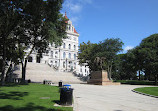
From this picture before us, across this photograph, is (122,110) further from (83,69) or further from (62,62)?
(83,69)

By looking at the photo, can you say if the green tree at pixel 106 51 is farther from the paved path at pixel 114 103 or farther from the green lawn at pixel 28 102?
the green lawn at pixel 28 102

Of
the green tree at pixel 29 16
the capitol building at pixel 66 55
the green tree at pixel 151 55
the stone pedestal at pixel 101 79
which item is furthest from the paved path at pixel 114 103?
the capitol building at pixel 66 55

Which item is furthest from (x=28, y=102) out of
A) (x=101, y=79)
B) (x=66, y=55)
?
(x=66, y=55)

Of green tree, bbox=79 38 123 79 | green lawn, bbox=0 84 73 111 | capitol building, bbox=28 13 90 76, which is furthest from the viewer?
capitol building, bbox=28 13 90 76

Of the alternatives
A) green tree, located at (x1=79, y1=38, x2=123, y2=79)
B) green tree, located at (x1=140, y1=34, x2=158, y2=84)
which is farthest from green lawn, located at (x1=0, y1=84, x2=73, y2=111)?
green tree, located at (x1=79, y1=38, x2=123, y2=79)

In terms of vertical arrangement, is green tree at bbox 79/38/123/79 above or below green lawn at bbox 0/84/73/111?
above

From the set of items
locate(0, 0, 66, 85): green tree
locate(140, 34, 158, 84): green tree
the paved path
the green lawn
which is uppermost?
locate(0, 0, 66, 85): green tree

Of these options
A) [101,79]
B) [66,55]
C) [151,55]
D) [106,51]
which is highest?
[66,55]

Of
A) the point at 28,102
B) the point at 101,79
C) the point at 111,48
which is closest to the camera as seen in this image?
the point at 28,102

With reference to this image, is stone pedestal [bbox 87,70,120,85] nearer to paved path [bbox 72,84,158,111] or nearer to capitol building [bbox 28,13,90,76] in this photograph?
paved path [bbox 72,84,158,111]

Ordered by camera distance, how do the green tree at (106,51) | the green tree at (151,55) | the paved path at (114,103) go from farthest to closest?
1. the green tree at (106,51)
2. the green tree at (151,55)
3. the paved path at (114,103)

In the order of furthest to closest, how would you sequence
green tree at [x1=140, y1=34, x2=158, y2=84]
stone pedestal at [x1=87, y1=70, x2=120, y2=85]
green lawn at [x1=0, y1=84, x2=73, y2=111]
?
1. green tree at [x1=140, y1=34, x2=158, y2=84]
2. stone pedestal at [x1=87, y1=70, x2=120, y2=85]
3. green lawn at [x1=0, y1=84, x2=73, y2=111]

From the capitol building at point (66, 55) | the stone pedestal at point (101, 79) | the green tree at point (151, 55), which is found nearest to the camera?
the stone pedestal at point (101, 79)

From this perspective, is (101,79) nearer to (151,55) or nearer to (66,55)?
(151,55)
